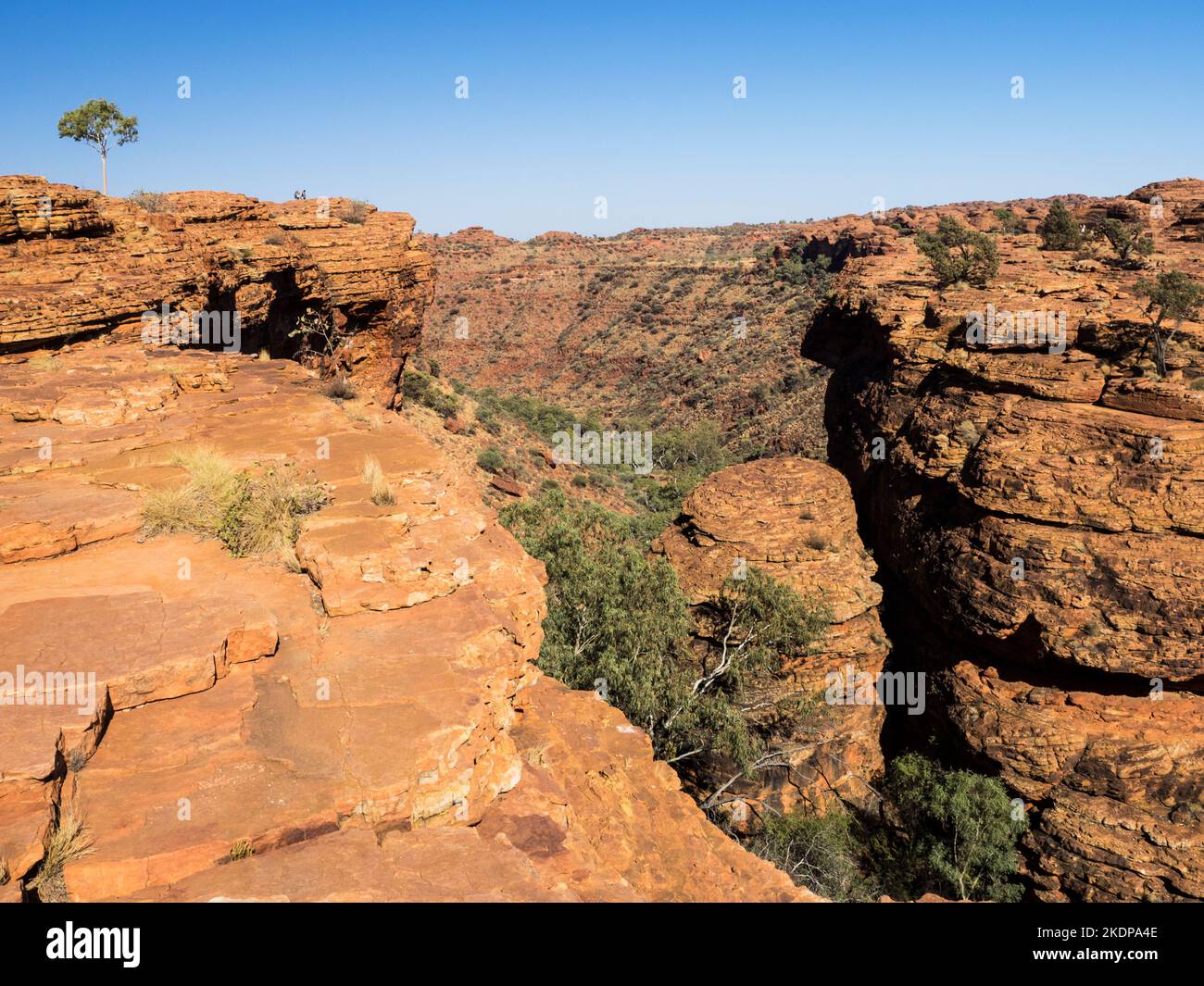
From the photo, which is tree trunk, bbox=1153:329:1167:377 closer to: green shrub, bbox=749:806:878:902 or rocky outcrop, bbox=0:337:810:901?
green shrub, bbox=749:806:878:902

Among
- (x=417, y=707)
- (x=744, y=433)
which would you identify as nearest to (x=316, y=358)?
(x=417, y=707)

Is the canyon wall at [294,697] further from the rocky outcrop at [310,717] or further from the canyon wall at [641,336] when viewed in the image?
the canyon wall at [641,336]

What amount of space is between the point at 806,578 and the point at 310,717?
15.4m

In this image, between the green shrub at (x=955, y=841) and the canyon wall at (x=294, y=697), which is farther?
the green shrub at (x=955, y=841)

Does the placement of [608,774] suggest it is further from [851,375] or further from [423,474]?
[851,375]

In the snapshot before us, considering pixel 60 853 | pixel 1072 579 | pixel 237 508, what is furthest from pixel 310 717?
pixel 1072 579

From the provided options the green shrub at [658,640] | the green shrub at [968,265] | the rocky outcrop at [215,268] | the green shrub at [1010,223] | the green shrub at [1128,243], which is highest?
the green shrub at [1010,223]

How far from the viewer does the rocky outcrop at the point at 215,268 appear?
11.6 metres

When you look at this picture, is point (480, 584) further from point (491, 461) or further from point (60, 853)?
point (491, 461)

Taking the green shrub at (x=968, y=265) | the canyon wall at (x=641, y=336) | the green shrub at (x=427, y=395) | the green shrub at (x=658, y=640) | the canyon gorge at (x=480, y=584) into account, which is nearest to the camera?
the canyon gorge at (x=480, y=584)

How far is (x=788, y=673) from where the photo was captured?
17.2 metres

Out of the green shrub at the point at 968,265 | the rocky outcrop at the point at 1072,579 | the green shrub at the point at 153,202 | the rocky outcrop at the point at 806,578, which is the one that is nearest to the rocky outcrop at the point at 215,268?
the green shrub at the point at 153,202

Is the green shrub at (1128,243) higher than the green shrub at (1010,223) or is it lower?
lower

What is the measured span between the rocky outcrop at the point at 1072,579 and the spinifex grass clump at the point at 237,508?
1406 centimetres
